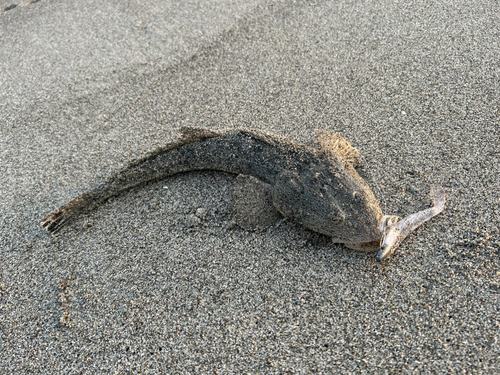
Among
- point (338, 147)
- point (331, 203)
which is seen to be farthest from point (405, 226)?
point (338, 147)

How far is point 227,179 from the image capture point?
11.9 feet

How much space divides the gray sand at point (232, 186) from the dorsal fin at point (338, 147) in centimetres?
16

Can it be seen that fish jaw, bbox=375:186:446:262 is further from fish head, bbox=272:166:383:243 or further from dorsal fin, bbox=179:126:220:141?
dorsal fin, bbox=179:126:220:141

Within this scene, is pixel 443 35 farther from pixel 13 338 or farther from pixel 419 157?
pixel 13 338

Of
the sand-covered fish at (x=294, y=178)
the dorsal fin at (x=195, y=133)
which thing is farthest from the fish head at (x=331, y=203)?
the dorsal fin at (x=195, y=133)

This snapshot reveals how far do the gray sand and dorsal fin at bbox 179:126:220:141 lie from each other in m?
0.39

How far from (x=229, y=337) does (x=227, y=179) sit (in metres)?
1.53

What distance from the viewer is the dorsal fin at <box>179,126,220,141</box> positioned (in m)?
3.58

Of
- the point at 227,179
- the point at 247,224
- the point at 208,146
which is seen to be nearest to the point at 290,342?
the point at 247,224

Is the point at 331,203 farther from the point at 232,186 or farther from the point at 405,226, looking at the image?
the point at 232,186

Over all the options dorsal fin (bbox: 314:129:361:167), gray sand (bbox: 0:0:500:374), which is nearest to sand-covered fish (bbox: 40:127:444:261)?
dorsal fin (bbox: 314:129:361:167)

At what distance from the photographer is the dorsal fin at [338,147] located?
3292 millimetres

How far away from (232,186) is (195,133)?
Answer: 0.63 m

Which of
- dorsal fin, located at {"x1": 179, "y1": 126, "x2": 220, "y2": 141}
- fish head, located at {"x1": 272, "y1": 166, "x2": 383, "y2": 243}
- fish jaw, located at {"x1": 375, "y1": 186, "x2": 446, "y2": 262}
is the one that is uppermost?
dorsal fin, located at {"x1": 179, "y1": 126, "x2": 220, "y2": 141}
